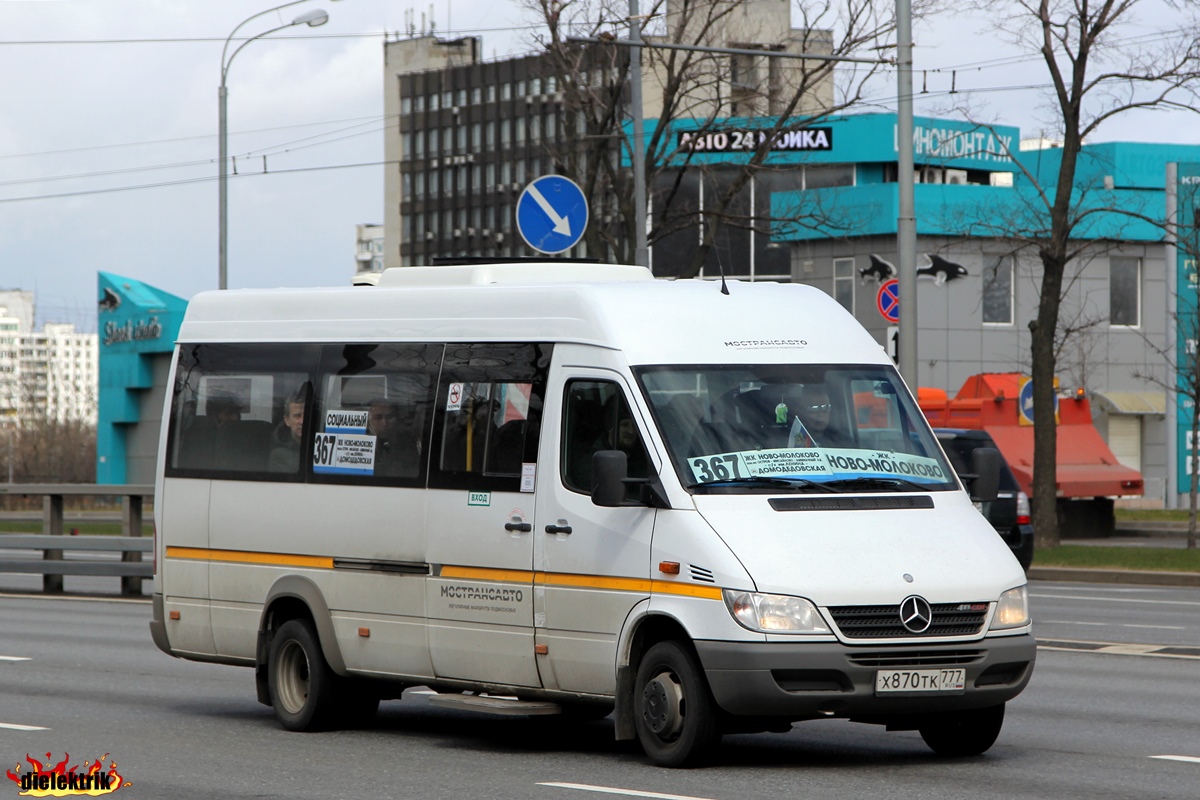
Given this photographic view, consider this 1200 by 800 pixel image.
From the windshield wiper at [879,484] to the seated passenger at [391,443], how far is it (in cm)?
257

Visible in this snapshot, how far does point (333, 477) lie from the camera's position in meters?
11.4

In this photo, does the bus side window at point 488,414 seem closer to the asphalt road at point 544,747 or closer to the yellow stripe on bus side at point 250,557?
the yellow stripe on bus side at point 250,557

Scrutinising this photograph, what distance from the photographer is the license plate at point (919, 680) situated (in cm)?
891

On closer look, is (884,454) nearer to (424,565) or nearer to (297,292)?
(424,565)

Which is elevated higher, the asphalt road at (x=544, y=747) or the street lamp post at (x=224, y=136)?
the street lamp post at (x=224, y=136)

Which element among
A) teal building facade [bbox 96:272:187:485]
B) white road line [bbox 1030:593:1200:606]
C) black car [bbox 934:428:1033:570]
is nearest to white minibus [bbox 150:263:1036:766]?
white road line [bbox 1030:593:1200:606]

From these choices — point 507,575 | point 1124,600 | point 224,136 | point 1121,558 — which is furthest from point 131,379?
point 507,575

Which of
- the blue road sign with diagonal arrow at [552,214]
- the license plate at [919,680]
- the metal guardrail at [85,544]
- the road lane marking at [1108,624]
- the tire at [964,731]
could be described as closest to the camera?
the license plate at [919,680]

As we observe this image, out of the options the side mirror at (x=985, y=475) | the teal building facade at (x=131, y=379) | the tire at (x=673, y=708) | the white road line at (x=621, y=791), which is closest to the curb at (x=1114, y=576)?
the side mirror at (x=985, y=475)

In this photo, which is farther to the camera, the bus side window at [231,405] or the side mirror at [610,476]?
the bus side window at [231,405]

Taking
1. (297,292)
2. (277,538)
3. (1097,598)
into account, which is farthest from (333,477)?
(1097,598)

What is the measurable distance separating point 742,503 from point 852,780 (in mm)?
→ 1358

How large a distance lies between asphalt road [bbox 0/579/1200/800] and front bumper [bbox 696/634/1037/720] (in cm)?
33

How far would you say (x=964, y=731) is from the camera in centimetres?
973
